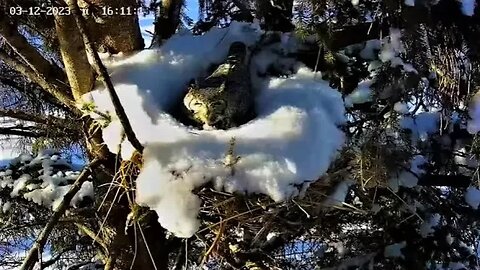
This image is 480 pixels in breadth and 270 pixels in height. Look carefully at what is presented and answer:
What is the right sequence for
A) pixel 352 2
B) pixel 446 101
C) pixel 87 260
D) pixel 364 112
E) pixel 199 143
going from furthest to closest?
pixel 87 260 → pixel 364 112 → pixel 352 2 → pixel 446 101 → pixel 199 143

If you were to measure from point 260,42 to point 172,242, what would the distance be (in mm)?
536

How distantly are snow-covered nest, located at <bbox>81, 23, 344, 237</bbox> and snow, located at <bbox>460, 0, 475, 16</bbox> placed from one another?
27 cm

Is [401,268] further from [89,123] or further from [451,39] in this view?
[89,123]

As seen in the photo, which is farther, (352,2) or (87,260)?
(87,260)

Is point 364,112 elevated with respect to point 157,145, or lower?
lower

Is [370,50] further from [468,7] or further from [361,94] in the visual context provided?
[468,7]

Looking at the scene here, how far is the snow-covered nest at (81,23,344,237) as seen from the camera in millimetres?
1113

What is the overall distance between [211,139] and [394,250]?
711mm

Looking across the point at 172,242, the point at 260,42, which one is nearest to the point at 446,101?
the point at 260,42

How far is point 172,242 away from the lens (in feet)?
5.39

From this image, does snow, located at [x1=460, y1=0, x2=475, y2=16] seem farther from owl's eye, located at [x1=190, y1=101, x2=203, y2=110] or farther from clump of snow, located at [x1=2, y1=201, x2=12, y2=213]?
clump of snow, located at [x1=2, y1=201, x2=12, y2=213]

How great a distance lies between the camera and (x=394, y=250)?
1656 mm

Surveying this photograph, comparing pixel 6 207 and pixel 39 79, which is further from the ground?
pixel 39 79

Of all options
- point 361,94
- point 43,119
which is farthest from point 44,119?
point 361,94
